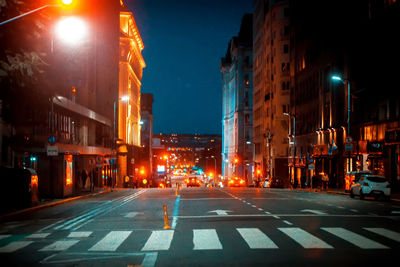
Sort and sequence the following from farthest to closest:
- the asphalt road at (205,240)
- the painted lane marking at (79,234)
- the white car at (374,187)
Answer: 1. the white car at (374,187)
2. the painted lane marking at (79,234)
3. the asphalt road at (205,240)

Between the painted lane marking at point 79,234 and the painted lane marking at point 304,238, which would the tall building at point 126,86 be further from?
the painted lane marking at point 304,238

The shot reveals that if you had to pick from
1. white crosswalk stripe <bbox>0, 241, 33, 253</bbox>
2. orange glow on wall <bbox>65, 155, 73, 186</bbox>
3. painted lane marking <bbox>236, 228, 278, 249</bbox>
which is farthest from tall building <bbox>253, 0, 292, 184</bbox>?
white crosswalk stripe <bbox>0, 241, 33, 253</bbox>

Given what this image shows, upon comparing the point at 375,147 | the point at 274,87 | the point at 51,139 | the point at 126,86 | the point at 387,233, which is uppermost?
the point at 126,86

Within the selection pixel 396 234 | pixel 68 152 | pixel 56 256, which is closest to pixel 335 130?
pixel 68 152

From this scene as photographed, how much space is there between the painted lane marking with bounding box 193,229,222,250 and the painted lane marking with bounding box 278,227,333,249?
6.65 ft

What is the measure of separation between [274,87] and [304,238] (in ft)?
284

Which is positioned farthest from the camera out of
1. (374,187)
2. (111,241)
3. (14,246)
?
(374,187)

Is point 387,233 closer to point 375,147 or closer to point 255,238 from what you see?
point 255,238

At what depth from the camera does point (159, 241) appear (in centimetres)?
1434

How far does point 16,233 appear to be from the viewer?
671 inches

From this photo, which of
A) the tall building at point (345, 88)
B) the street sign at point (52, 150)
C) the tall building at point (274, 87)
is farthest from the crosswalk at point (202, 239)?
the tall building at point (274, 87)

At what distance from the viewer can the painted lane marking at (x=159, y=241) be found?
43.3 ft

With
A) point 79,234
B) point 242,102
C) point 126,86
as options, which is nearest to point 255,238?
point 79,234

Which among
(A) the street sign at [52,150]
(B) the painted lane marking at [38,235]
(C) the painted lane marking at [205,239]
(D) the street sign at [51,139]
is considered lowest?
(B) the painted lane marking at [38,235]
